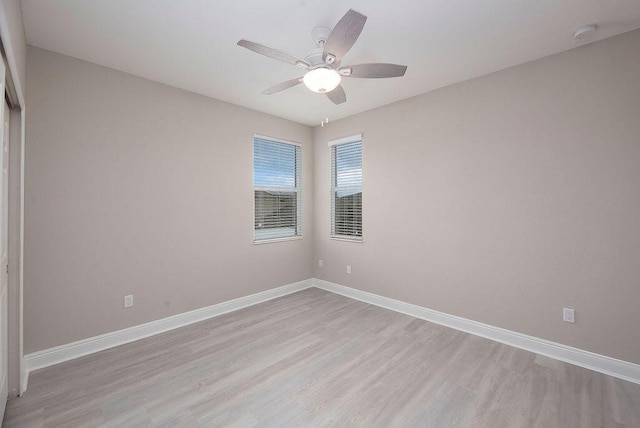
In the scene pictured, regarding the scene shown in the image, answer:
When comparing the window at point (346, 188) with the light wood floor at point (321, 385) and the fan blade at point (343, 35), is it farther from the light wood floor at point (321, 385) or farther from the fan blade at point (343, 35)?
the fan blade at point (343, 35)

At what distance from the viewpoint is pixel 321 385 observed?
2.13 meters

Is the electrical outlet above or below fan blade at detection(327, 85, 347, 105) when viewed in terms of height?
below

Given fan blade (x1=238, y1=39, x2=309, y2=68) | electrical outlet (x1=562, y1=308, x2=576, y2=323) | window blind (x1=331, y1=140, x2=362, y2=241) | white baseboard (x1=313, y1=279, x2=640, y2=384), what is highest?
fan blade (x1=238, y1=39, x2=309, y2=68)

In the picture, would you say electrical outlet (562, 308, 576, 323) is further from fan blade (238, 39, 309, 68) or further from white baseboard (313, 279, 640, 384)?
fan blade (238, 39, 309, 68)

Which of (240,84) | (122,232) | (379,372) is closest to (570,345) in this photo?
(379,372)

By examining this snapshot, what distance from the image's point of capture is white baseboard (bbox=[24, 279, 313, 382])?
7.71 feet

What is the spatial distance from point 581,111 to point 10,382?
4.79 meters

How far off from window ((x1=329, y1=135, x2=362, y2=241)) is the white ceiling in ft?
4.39

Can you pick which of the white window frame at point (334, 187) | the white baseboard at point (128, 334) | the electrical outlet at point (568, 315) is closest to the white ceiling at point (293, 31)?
the white window frame at point (334, 187)

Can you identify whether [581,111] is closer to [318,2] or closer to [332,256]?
[318,2]

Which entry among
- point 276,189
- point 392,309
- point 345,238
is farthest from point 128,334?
point 392,309

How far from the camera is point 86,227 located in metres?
2.58

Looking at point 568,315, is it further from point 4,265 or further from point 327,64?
point 4,265

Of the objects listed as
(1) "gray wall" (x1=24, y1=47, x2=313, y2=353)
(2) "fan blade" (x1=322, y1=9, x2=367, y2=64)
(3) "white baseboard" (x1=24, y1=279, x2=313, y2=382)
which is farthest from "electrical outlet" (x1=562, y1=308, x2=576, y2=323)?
(1) "gray wall" (x1=24, y1=47, x2=313, y2=353)
